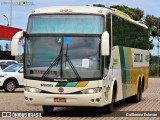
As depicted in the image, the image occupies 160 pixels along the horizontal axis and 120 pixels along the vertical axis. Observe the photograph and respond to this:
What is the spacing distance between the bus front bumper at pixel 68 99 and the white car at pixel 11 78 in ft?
41.8

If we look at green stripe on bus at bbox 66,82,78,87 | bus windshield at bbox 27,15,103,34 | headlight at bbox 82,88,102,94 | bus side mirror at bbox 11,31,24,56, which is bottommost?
headlight at bbox 82,88,102,94

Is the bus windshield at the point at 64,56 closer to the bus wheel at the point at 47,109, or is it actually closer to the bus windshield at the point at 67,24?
the bus windshield at the point at 67,24

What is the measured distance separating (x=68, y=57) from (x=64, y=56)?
120 millimetres

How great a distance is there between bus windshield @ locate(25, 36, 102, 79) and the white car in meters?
12.4

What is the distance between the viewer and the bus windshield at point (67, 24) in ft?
46.8

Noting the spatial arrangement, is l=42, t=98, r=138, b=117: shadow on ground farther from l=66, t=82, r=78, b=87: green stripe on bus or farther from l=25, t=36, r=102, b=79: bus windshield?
l=25, t=36, r=102, b=79: bus windshield

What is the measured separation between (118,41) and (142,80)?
5708 mm

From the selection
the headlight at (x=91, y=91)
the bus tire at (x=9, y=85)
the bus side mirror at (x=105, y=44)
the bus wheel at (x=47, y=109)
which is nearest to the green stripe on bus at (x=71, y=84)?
the headlight at (x=91, y=91)

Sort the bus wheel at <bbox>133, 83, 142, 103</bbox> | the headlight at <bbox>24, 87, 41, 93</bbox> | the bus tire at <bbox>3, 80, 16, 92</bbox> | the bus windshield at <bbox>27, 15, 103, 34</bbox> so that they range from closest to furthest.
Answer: the headlight at <bbox>24, 87, 41, 93</bbox> < the bus windshield at <bbox>27, 15, 103, 34</bbox> < the bus wheel at <bbox>133, 83, 142, 103</bbox> < the bus tire at <bbox>3, 80, 16, 92</bbox>

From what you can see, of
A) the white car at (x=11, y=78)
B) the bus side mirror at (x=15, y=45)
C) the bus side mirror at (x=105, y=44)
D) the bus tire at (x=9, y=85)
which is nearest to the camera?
the bus side mirror at (x=105, y=44)

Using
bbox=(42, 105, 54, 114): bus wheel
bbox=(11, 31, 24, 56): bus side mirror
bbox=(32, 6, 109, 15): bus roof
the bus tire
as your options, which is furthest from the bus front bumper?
the bus tire

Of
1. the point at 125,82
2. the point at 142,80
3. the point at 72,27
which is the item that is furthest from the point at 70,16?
the point at 142,80

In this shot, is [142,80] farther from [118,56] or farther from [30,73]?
[30,73]

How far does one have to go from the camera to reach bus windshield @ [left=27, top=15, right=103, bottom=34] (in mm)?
14273
